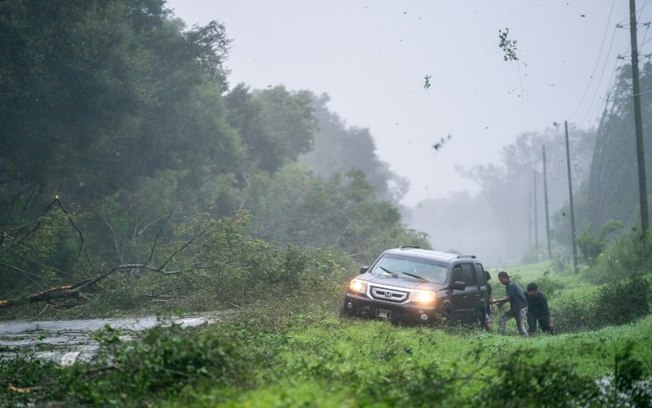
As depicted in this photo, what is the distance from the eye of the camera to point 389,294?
57.6 feet

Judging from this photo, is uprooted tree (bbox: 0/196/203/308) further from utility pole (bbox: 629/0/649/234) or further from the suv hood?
utility pole (bbox: 629/0/649/234)

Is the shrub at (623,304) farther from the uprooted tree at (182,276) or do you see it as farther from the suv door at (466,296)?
the uprooted tree at (182,276)

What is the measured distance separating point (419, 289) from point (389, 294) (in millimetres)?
591

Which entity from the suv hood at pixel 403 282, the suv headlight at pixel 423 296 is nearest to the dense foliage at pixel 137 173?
the suv hood at pixel 403 282

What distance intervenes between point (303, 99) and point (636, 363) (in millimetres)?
52172

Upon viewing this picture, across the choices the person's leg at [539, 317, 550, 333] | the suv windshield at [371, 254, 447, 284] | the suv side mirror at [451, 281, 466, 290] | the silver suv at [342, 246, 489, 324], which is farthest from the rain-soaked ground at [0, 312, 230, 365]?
the person's leg at [539, 317, 550, 333]

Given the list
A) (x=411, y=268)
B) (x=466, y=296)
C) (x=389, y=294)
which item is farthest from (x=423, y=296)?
(x=466, y=296)

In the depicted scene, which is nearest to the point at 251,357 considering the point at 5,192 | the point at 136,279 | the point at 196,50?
the point at 136,279

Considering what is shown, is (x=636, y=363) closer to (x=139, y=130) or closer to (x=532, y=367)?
(x=532, y=367)

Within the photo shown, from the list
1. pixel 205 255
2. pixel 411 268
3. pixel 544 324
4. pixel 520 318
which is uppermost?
pixel 205 255

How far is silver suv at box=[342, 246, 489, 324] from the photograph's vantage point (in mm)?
17359

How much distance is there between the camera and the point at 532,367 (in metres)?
9.37

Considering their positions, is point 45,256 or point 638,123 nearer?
point 45,256

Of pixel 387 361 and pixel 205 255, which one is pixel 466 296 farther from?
pixel 387 361
